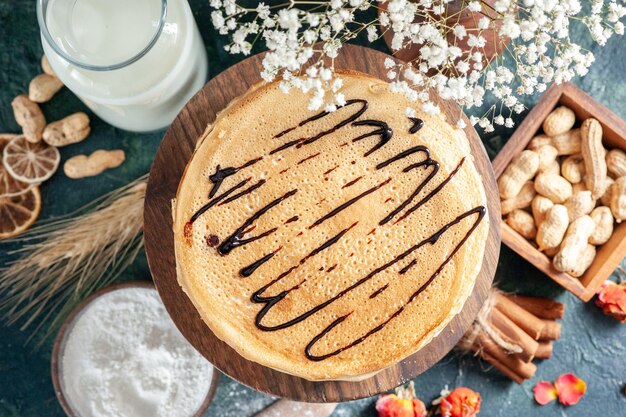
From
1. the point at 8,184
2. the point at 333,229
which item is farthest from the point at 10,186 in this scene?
the point at 333,229

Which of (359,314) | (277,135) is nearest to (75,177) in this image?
(277,135)

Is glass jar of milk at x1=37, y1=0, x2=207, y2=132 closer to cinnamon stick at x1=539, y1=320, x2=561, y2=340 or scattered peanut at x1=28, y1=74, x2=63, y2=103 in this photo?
scattered peanut at x1=28, y1=74, x2=63, y2=103

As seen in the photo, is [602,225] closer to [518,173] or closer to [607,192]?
[607,192]

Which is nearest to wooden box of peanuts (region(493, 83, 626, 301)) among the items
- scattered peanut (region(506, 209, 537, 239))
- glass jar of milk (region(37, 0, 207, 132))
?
scattered peanut (region(506, 209, 537, 239))

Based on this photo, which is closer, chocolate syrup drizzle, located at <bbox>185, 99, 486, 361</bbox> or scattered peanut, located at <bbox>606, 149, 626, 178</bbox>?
chocolate syrup drizzle, located at <bbox>185, 99, 486, 361</bbox>

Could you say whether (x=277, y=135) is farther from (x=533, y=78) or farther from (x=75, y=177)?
(x=75, y=177)

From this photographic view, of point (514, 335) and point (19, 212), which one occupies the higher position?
point (19, 212)
